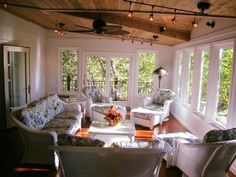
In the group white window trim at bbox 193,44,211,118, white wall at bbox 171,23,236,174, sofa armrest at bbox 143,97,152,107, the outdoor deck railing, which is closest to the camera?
white wall at bbox 171,23,236,174

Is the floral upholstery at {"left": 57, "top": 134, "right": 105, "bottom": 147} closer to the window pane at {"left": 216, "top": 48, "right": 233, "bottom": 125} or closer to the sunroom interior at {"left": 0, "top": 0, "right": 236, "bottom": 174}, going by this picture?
the sunroom interior at {"left": 0, "top": 0, "right": 236, "bottom": 174}

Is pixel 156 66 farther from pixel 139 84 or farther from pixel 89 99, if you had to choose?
pixel 89 99

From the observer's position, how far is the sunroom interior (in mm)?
4062

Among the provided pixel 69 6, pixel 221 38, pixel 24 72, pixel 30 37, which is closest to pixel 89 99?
pixel 24 72

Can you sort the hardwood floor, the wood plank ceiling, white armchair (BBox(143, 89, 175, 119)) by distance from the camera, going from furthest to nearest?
white armchair (BBox(143, 89, 175, 119)) < the hardwood floor < the wood plank ceiling

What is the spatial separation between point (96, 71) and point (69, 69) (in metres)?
0.93

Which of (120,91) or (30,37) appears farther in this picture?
(120,91)

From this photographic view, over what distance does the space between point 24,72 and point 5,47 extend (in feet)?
3.77

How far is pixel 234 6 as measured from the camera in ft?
10.6

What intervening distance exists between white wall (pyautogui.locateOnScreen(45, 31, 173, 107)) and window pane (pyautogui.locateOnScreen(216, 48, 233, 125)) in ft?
11.4

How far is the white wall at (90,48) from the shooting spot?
7922 mm

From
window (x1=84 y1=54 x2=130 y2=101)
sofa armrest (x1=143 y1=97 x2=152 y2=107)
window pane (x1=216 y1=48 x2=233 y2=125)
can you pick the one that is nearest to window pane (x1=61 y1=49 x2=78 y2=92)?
window (x1=84 y1=54 x2=130 y2=101)

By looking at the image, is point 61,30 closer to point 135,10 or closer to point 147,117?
point 135,10

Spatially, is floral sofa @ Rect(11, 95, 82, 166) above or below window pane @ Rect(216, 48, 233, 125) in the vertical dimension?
below
